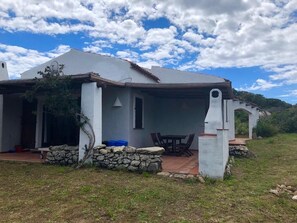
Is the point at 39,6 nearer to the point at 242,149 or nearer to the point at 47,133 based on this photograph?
the point at 47,133

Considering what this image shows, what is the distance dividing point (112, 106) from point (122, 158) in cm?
348

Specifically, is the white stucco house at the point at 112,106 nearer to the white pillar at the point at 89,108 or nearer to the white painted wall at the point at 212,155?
the white pillar at the point at 89,108

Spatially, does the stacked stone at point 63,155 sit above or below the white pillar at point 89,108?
below

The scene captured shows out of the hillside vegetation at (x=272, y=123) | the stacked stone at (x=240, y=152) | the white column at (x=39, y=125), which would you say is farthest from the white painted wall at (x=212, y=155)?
the hillside vegetation at (x=272, y=123)

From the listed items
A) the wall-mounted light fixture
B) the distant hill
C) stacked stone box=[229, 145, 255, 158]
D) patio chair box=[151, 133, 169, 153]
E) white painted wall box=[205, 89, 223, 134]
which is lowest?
stacked stone box=[229, 145, 255, 158]

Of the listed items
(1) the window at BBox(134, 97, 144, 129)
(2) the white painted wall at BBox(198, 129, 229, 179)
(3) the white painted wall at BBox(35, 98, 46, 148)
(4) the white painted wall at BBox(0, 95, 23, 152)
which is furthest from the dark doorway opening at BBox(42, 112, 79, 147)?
(2) the white painted wall at BBox(198, 129, 229, 179)

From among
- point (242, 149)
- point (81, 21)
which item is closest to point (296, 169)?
point (242, 149)

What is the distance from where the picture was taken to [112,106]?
12133 millimetres

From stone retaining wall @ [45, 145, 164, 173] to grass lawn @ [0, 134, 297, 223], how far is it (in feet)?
1.36

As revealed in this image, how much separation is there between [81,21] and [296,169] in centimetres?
1202

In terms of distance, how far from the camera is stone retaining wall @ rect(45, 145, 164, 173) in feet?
29.2

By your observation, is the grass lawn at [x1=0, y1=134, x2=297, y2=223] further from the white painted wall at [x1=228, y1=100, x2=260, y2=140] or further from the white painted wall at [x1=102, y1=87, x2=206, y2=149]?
the white painted wall at [x1=228, y1=100, x2=260, y2=140]

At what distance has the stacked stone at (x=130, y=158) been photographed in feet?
29.1

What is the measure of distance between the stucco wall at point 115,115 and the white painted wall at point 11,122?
4.92 metres
